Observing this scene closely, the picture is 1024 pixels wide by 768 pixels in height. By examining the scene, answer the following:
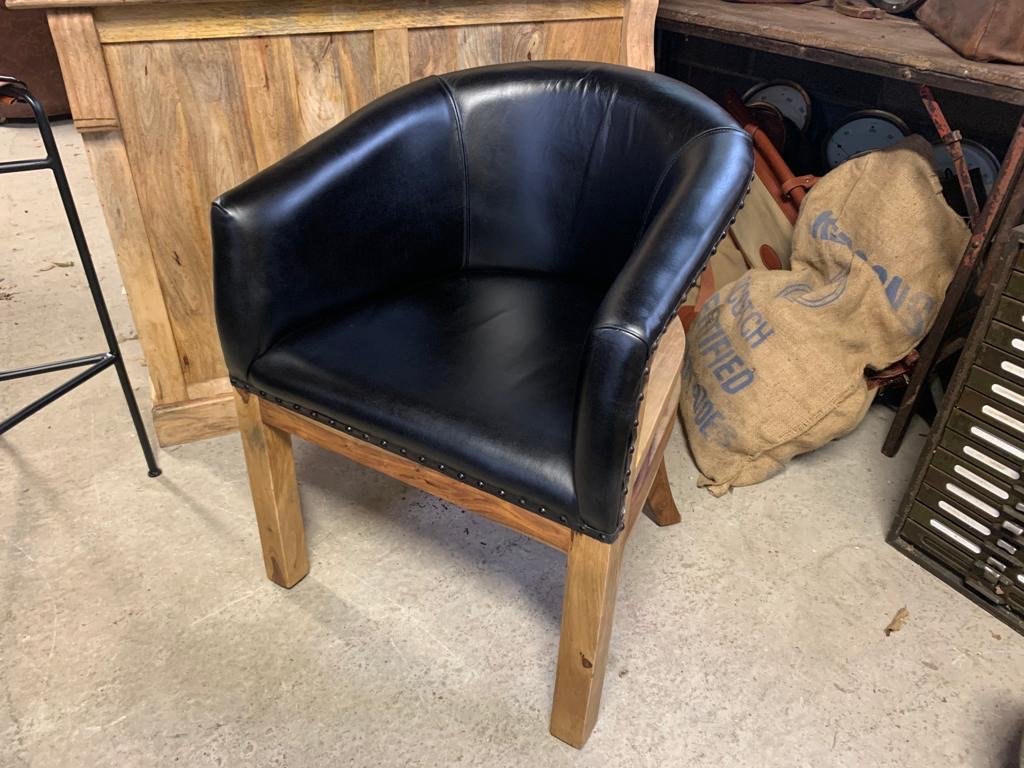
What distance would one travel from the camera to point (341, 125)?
1157 millimetres

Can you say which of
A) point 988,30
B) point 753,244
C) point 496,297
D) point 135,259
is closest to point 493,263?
point 496,297

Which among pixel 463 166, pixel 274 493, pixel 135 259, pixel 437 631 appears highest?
pixel 463 166

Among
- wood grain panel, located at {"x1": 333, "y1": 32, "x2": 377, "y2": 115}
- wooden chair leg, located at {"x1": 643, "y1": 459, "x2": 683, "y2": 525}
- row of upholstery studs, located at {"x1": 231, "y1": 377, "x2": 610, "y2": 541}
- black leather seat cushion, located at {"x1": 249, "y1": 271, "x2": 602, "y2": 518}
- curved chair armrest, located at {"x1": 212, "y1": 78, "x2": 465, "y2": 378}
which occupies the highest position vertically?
wood grain panel, located at {"x1": 333, "y1": 32, "x2": 377, "y2": 115}

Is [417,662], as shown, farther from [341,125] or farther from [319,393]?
[341,125]

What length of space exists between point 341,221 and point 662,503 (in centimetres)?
79

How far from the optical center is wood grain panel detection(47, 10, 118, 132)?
120cm

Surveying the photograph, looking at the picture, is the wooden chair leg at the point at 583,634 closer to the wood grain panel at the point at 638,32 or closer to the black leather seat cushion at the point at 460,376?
the black leather seat cushion at the point at 460,376

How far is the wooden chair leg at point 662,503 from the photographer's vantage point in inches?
56.7

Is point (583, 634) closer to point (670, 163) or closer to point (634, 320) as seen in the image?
point (634, 320)

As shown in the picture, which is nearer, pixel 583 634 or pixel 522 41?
pixel 583 634

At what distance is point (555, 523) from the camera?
939mm

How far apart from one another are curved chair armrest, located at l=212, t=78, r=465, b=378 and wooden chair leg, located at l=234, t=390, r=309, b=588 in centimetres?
10

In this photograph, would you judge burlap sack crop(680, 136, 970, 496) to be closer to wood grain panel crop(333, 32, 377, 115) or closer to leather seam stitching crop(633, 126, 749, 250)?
leather seam stitching crop(633, 126, 749, 250)

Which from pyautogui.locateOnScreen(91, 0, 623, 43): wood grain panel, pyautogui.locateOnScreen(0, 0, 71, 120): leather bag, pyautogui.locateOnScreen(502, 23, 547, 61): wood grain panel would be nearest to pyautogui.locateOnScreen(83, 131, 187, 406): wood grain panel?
pyautogui.locateOnScreen(91, 0, 623, 43): wood grain panel
